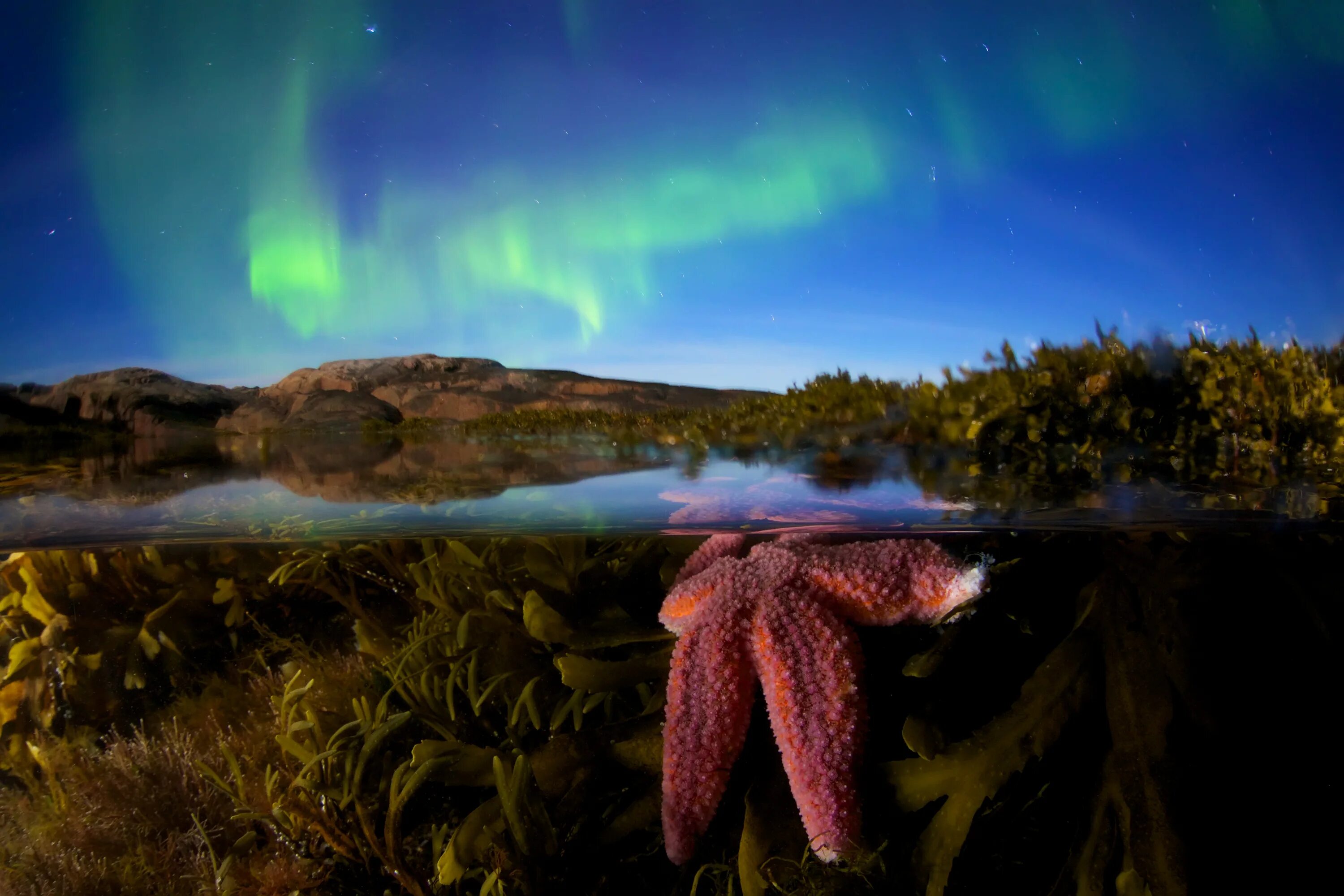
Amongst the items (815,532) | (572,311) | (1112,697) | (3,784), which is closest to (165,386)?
(572,311)

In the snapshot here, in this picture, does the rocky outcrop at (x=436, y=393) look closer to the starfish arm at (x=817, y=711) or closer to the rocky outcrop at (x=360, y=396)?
the rocky outcrop at (x=360, y=396)

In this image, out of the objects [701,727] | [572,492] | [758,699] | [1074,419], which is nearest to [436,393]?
[572,492]

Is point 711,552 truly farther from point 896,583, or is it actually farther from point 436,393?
point 436,393

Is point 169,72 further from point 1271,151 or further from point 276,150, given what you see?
point 1271,151

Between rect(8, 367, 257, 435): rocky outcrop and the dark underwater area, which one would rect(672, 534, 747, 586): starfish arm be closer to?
the dark underwater area

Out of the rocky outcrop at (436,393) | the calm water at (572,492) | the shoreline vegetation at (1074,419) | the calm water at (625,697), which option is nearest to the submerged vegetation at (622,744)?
the calm water at (625,697)
